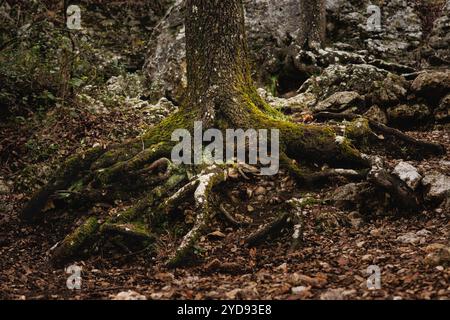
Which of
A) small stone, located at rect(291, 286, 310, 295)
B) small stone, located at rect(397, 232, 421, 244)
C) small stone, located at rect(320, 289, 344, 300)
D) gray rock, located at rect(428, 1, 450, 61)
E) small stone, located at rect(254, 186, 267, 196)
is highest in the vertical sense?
gray rock, located at rect(428, 1, 450, 61)

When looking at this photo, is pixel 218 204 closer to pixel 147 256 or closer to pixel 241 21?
pixel 147 256

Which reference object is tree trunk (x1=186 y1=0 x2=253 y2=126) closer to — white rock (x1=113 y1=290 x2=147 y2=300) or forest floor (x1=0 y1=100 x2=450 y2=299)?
forest floor (x1=0 y1=100 x2=450 y2=299)

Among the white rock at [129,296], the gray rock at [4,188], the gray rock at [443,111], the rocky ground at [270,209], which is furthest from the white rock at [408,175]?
the gray rock at [4,188]

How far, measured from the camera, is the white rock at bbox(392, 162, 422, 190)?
5.39m

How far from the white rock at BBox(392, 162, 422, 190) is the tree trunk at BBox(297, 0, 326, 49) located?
7.32 m

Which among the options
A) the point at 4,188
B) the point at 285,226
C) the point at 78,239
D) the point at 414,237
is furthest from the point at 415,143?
the point at 4,188

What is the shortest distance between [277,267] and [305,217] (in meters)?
1.11

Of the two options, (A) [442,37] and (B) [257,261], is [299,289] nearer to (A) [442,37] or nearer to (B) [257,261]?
(B) [257,261]

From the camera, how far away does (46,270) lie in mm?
5078

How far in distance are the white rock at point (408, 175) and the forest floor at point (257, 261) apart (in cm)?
40

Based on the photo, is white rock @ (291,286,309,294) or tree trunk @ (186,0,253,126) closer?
white rock @ (291,286,309,294)

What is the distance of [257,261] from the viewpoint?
15.8 ft

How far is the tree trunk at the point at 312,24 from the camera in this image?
40.3 feet

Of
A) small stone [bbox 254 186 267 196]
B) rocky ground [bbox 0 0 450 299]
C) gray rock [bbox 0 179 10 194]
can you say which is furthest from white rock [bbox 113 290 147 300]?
gray rock [bbox 0 179 10 194]
